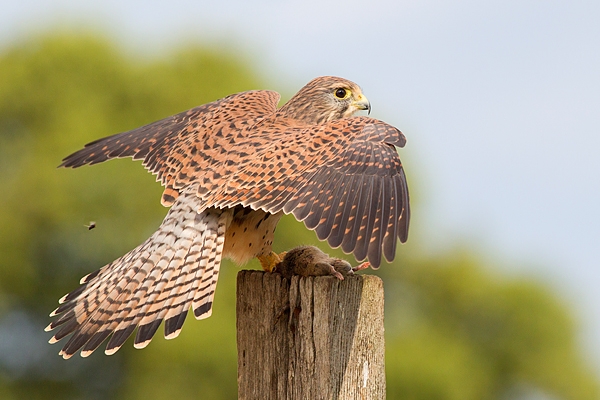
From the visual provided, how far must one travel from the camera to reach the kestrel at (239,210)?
420 centimetres

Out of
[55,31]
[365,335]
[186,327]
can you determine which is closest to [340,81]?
[365,335]

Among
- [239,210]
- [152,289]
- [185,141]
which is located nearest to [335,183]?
[239,210]

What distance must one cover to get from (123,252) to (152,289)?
48.4 feet

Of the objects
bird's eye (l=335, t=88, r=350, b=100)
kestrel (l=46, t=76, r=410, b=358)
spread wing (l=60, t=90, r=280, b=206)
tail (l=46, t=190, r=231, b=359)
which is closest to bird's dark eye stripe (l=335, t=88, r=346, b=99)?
bird's eye (l=335, t=88, r=350, b=100)

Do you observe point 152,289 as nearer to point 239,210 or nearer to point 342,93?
point 239,210

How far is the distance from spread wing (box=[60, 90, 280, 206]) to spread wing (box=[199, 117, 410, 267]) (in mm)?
314

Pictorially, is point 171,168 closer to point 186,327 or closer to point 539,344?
point 186,327

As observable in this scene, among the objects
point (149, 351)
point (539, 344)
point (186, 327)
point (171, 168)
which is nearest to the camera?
point (171, 168)

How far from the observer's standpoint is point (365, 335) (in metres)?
3.91

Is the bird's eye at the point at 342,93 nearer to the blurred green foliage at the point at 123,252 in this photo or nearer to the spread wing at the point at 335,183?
the spread wing at the point at 335,183

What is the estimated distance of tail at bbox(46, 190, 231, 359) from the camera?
14.0ft

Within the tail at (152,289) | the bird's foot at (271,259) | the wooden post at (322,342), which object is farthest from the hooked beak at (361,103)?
the wooden post at (322,342)

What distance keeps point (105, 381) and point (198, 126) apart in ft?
46.3

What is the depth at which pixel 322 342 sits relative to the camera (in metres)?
3.90
